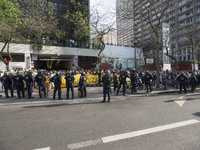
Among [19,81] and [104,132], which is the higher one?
[19,81]

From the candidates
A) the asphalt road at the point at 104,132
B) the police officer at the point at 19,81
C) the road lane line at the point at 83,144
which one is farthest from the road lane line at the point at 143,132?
the police officer at the point at 19,81

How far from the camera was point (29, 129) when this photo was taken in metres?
3.80

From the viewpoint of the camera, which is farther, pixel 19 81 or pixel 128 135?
pixel 19 81

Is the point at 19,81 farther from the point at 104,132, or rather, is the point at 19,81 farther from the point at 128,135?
the point at 128,135

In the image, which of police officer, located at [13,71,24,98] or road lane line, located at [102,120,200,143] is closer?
road lane line, located at [102,120,200,143]

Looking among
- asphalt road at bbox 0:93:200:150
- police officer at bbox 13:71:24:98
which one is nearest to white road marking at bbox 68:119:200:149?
asphalt road at bbox 0:93:200:150

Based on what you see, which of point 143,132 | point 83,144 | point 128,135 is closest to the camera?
point 83,144

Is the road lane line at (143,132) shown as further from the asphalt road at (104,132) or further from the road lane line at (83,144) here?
the road lane line at (83,144)

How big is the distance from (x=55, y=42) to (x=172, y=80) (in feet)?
73.9

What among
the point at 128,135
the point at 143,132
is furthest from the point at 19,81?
the point at 143,132

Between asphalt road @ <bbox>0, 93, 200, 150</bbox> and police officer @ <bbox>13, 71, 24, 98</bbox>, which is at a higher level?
police officer @ <bbox>13, 71, 24, 98</bbox>

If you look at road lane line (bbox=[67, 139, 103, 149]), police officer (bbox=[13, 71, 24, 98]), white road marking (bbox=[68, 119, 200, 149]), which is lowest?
road lane line (bbox=[67, 139, 103, 149])

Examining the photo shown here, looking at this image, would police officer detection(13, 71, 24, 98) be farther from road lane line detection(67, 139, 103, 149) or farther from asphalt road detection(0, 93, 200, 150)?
road lane line detection(67, 139, 103, 149)

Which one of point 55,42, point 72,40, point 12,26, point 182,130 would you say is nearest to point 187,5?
point 72,40
